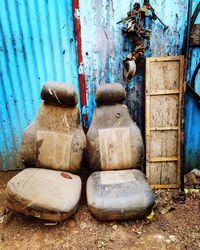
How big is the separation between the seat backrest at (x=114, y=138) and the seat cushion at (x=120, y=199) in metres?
0.37

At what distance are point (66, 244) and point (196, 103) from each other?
239cm

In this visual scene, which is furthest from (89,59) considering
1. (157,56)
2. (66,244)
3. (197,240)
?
(197,240)

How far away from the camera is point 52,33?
9.88 feet

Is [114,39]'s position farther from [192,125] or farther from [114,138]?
[192,125]

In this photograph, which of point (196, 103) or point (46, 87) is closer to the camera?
point (46, 87)

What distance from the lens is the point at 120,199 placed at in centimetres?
242

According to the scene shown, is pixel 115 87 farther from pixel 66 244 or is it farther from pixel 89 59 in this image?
pixel 66 244

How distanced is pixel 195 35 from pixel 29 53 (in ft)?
7.01

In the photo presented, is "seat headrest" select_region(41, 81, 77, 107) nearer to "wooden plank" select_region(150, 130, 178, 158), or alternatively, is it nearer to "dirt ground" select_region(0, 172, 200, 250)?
"wooden plank" select_region(150, 130, 178, 158)

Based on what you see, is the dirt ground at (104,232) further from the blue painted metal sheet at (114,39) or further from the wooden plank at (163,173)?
the blue painted metal sheet at (114,39)

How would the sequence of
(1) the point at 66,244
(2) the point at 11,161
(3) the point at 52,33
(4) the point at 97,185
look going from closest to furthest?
(1) the point at 66,244, (4) the point at 97,185, (3) the point at 52,33, (2) the point at 11,161

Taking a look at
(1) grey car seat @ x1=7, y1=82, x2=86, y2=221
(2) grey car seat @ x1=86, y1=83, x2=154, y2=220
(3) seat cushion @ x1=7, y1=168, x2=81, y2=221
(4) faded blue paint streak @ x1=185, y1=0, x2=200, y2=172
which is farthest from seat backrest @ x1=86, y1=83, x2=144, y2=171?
(4) faded blue paint streak @ x1=185, y1=0, x2=200, y2=172

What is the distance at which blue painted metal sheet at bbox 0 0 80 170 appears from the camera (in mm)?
2936

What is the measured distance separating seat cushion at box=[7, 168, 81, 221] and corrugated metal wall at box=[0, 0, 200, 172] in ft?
3.86
